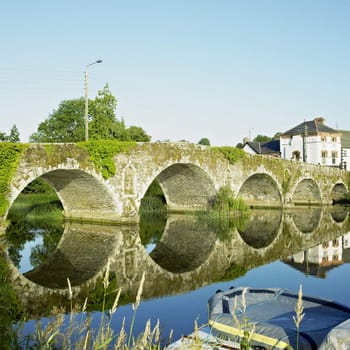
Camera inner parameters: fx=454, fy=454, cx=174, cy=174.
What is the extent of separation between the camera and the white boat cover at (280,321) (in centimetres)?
384

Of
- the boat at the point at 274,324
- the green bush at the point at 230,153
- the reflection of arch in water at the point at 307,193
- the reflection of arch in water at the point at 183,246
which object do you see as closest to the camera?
the boat at the point at 274,324

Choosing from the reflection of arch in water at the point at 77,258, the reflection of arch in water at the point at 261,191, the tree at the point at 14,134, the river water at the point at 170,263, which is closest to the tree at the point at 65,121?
the tree at the point at 14,134

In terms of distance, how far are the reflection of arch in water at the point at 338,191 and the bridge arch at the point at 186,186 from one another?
15.1m

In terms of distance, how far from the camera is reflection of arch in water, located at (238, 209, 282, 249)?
17.2 meters

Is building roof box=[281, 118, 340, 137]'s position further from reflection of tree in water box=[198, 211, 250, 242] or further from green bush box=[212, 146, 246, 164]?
reflection of tree in water box=[198, 211, 250, 242]

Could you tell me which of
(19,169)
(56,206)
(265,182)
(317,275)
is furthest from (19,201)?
(317,275)

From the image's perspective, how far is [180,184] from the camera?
25.7 metres

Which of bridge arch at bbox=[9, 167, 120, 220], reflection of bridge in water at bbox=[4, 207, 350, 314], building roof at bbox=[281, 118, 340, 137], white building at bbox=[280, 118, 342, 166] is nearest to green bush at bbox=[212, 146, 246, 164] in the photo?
reflection of bridge in water at bbox=[4, 207, 350, 314]

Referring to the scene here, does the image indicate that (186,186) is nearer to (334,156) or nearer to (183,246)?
(183,246)

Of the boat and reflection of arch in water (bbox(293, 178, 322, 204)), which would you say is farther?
reflection of arch in water (bbox(293, 178, 322, 204))

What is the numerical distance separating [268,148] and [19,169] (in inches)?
1409

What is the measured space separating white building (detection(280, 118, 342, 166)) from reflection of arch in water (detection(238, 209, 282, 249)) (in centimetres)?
1624

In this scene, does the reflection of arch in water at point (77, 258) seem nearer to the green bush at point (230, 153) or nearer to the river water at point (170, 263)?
the river water at point (170, 263)

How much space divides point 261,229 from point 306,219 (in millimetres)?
5431
